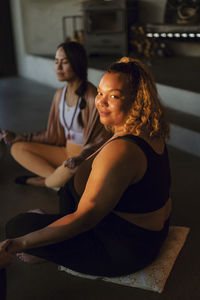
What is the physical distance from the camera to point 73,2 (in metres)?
6.00

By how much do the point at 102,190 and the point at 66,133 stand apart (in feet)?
4.29

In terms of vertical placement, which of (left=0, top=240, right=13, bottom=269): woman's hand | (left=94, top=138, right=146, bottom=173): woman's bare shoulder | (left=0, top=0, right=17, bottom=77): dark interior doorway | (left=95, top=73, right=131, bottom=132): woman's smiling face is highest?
(left=95, top=73, right=131, bottom=132): woman's smiling face

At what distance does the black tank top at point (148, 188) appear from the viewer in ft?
4.42

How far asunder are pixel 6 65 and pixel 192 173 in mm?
4807

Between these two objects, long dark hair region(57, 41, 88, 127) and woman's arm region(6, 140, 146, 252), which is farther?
long dark hair region(57, 41, 88, 127)

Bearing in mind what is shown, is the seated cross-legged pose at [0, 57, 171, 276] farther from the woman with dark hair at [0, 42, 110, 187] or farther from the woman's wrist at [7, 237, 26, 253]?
the woman with dark hair at [0, 42, 110, 187]

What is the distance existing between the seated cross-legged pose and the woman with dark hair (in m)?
0.77

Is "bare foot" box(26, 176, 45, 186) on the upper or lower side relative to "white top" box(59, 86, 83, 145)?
lower


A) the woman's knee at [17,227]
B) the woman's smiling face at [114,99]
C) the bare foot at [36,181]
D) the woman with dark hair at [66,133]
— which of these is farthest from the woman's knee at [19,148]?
the woman's smiling face at [114,99]

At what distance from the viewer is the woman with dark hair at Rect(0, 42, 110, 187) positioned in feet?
7.55

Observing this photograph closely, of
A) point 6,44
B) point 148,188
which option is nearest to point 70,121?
point 148,188

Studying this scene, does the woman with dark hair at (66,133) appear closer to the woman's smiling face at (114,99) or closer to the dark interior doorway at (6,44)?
the woman's smiling face at (114,99)

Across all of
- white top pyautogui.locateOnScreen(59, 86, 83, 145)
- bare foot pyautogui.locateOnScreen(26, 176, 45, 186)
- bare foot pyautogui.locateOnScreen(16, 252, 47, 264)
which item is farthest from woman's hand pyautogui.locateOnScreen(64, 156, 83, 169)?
bare foot pyautogui.locateOnScreen(16, 252, 47, 264)

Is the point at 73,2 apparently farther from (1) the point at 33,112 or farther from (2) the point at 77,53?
(2) the point at 77,53
